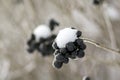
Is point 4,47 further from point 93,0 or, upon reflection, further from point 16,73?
point 93,0

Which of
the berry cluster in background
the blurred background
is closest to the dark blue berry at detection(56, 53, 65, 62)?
the blurred background

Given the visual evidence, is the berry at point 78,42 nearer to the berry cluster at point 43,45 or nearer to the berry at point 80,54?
the berry at point 80,54

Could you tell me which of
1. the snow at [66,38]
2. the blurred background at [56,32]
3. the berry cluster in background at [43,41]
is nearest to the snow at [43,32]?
the berry cluster in background at [43,41]

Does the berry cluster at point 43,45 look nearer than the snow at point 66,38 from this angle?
No

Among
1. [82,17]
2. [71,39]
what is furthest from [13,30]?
[71,39]

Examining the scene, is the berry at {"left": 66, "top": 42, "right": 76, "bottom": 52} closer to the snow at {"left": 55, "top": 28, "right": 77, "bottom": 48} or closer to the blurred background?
the snow at {"left": 55, "top": 28, "right": 77, "bottom": 48}

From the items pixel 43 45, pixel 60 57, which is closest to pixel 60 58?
pixel 60 57

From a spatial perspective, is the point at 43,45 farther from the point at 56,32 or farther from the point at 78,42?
the point at 78,42

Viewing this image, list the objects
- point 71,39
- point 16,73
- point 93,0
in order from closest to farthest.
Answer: point 71,39 < point 93,0 < point 16,73
